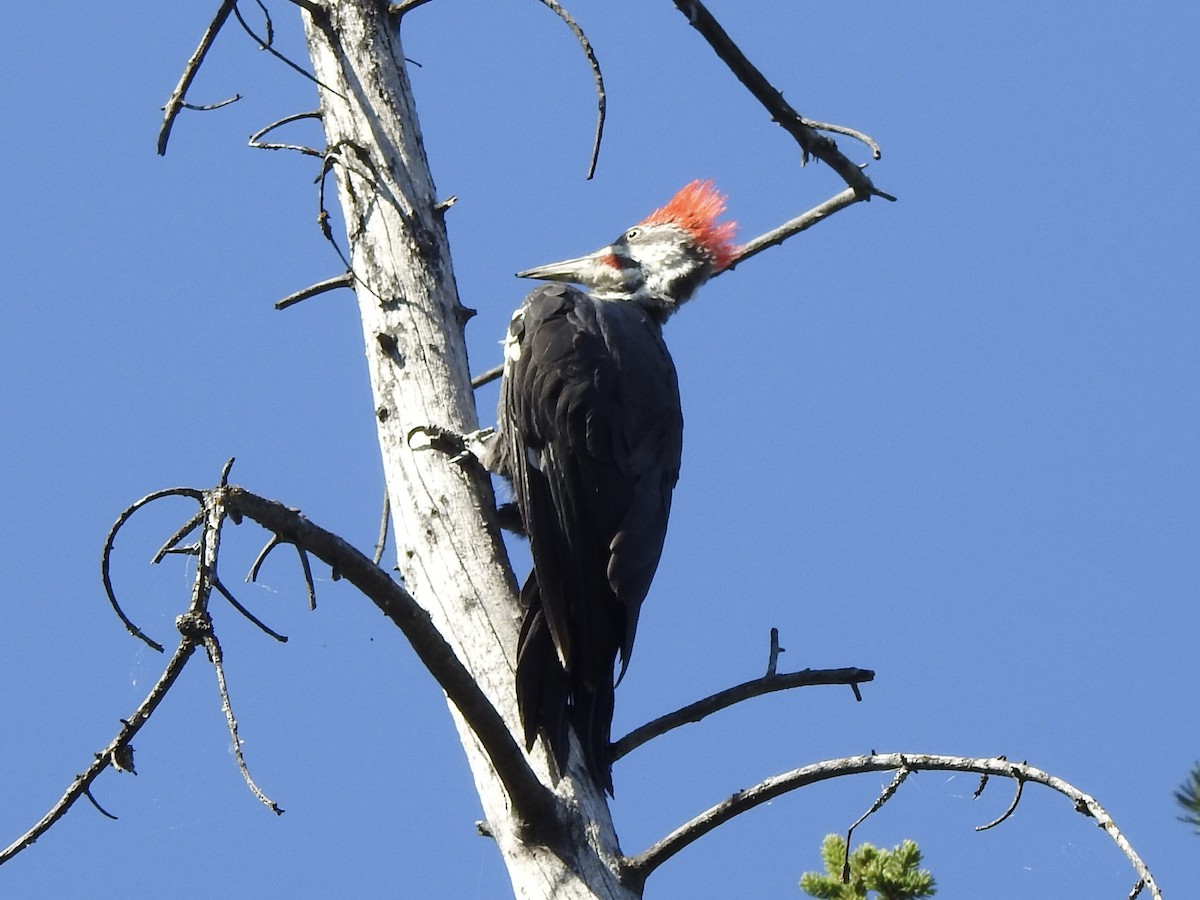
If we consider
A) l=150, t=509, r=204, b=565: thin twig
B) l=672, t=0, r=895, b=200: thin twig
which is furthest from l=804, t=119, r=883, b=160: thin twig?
l=150, t=509, r=204, b=565: thin twig

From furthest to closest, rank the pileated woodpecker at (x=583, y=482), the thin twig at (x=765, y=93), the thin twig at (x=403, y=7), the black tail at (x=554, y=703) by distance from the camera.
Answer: the thin twig at (x=403, y=7), the thin twig at (x=765, y=93), the pileated woodpecker at (x=583, y=482), the black tail at (x=554, y=703)

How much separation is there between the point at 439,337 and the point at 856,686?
1.49 meters

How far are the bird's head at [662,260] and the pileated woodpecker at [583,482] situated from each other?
16.2 inches

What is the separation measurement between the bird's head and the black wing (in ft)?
2.04

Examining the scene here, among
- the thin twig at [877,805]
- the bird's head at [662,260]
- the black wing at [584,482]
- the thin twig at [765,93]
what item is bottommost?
the thin twig at [877,805]

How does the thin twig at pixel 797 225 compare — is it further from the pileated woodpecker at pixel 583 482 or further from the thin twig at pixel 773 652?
the thin twig at pixel 773 652

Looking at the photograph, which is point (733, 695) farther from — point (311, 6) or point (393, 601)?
point (311, 6)

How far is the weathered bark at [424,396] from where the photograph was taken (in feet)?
11.0

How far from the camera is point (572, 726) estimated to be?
370 centimetres

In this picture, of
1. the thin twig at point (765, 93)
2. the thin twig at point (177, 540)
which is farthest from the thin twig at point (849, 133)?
the thin twig at point (177, 540)

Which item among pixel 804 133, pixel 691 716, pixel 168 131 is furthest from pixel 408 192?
pixel 691 716

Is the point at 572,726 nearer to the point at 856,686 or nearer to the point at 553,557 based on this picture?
the point at 553,557

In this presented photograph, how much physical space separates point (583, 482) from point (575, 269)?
5.42ft

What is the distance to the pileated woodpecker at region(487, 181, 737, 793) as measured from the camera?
144 inches
